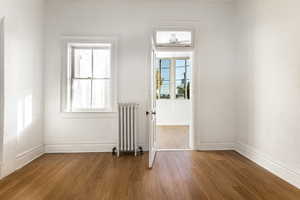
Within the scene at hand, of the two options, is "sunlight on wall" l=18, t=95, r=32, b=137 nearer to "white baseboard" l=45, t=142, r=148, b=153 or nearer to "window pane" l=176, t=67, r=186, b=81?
"white baseboard" l=45, t=142, r=148, b=153

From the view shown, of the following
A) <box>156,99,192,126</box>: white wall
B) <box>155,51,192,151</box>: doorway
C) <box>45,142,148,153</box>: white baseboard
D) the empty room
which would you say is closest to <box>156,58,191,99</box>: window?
<box>155,51,192,151</box>: doorway

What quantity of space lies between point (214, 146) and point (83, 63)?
3.38 metres

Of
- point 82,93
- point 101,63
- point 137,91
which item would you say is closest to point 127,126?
point 137,91

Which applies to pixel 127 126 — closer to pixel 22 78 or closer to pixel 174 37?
pixel 22 78

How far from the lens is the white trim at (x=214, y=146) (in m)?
3.95

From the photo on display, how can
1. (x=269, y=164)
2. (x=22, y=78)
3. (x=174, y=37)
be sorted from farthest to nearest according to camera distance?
1. (x=174, y=37)
2. (x=22, y=78)
3. (x=269, y=164)

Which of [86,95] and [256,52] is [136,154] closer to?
[86,95]

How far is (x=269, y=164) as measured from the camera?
2.91m

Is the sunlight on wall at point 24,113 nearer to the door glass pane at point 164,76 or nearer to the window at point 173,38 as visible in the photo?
the window at point 173,38

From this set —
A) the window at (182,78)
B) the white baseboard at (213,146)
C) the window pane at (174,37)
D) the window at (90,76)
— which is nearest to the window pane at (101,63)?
the window at (90,76)

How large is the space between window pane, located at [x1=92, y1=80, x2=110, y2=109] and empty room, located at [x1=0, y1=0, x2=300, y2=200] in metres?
0.02

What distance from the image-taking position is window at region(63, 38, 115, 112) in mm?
3986

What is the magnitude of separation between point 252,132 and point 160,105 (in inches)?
179

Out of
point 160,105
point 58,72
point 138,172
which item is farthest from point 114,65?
point 160,105
